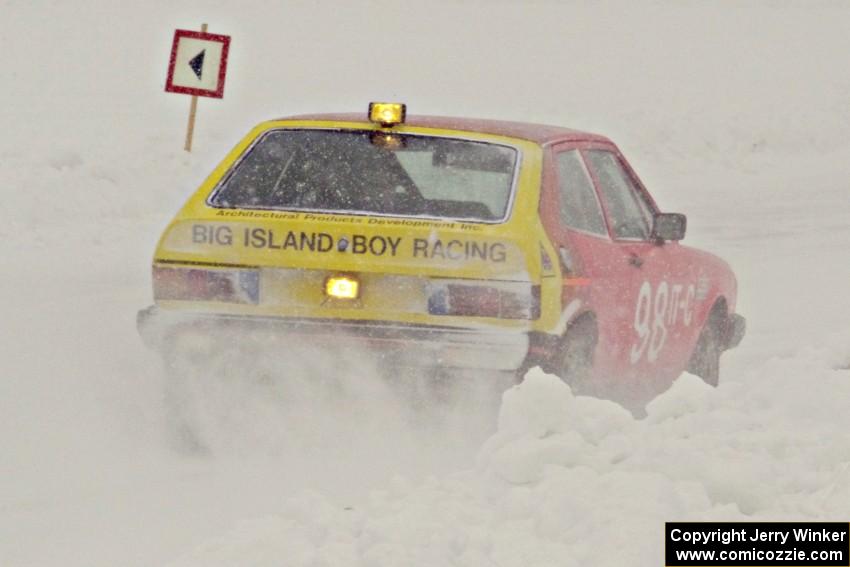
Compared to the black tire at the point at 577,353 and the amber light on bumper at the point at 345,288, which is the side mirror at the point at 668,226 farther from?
the amber light on bumper at the point at 345,288

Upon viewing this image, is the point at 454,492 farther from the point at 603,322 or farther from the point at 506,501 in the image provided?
the point at 603,322

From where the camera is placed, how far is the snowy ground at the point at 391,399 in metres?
4.72

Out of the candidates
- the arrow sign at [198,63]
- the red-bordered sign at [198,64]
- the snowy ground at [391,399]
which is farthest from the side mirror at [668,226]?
the arrow sign at [198,63]

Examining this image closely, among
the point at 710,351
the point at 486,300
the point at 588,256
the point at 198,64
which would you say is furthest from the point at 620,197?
the point at 198,64

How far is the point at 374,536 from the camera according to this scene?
4.56m

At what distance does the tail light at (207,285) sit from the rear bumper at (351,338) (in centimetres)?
7

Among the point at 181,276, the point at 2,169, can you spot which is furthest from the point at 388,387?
the point at 2,169

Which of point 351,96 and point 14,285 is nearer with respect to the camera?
point 14,285

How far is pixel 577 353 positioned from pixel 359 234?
989mm

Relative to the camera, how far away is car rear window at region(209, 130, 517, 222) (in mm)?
6926

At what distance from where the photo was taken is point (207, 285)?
22.5 ft

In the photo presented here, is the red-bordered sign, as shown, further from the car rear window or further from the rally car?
the car rear window

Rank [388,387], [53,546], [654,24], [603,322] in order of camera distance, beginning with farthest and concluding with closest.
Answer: [654,24]
[603,322]
[388,387]
[53,546]

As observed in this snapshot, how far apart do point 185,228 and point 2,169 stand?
11.4 metres
